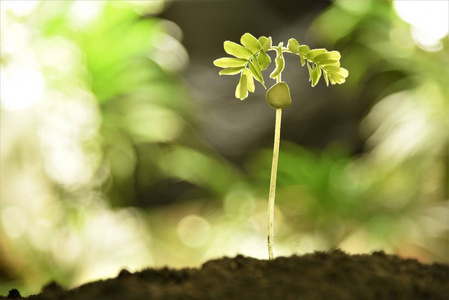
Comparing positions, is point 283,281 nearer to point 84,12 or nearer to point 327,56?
point 327,56

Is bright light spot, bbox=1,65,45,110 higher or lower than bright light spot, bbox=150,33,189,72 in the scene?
lower

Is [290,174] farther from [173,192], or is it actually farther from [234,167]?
[173,192]

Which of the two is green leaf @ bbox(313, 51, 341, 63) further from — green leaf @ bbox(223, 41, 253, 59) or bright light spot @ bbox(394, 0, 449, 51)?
bright light spot @ bbox(394, 0, 449, 51)

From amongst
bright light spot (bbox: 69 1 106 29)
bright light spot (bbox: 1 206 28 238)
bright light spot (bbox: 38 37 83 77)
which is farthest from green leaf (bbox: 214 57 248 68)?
bright light spot (bbox: 69 1 106 29)

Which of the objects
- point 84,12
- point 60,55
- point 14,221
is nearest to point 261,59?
point 14,221

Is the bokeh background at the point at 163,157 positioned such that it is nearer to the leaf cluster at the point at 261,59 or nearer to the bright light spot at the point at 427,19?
the bright light spot at the point at 427,19

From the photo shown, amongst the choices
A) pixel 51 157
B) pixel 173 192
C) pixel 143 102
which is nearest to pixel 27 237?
pixel 51 157
